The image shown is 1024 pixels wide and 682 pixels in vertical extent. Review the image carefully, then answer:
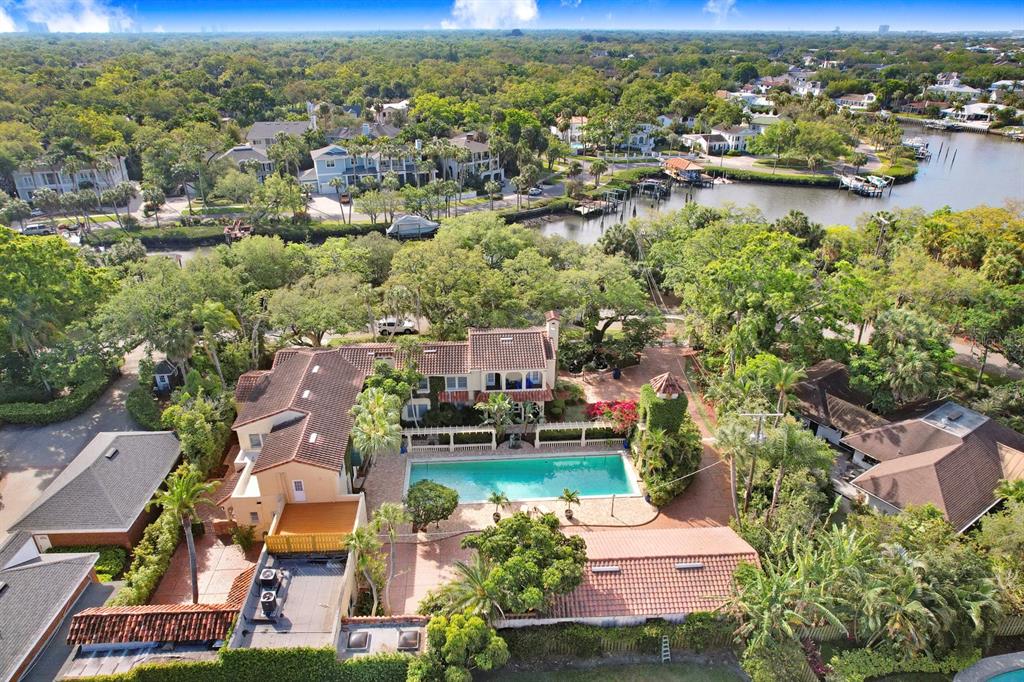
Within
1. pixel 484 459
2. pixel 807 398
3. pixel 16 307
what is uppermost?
pixel 16 307

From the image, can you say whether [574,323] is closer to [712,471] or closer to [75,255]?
[712,471]

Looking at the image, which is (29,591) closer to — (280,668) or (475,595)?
(280,668)

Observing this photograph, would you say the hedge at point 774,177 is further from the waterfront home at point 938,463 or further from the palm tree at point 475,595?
the palm tree at point 475,595

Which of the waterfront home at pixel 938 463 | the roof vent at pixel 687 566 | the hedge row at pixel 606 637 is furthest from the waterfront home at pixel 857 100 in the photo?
the hedge row at pixel 606 637

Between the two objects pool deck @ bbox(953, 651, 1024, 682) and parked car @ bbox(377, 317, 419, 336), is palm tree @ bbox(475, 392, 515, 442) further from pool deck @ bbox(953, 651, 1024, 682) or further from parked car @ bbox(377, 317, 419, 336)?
pool deck @ bbox(953, 651, 1024, 682)

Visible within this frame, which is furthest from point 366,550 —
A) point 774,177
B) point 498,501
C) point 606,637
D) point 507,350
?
point 774,177

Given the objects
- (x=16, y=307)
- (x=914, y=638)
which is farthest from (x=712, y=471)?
(x=16, y=307)
